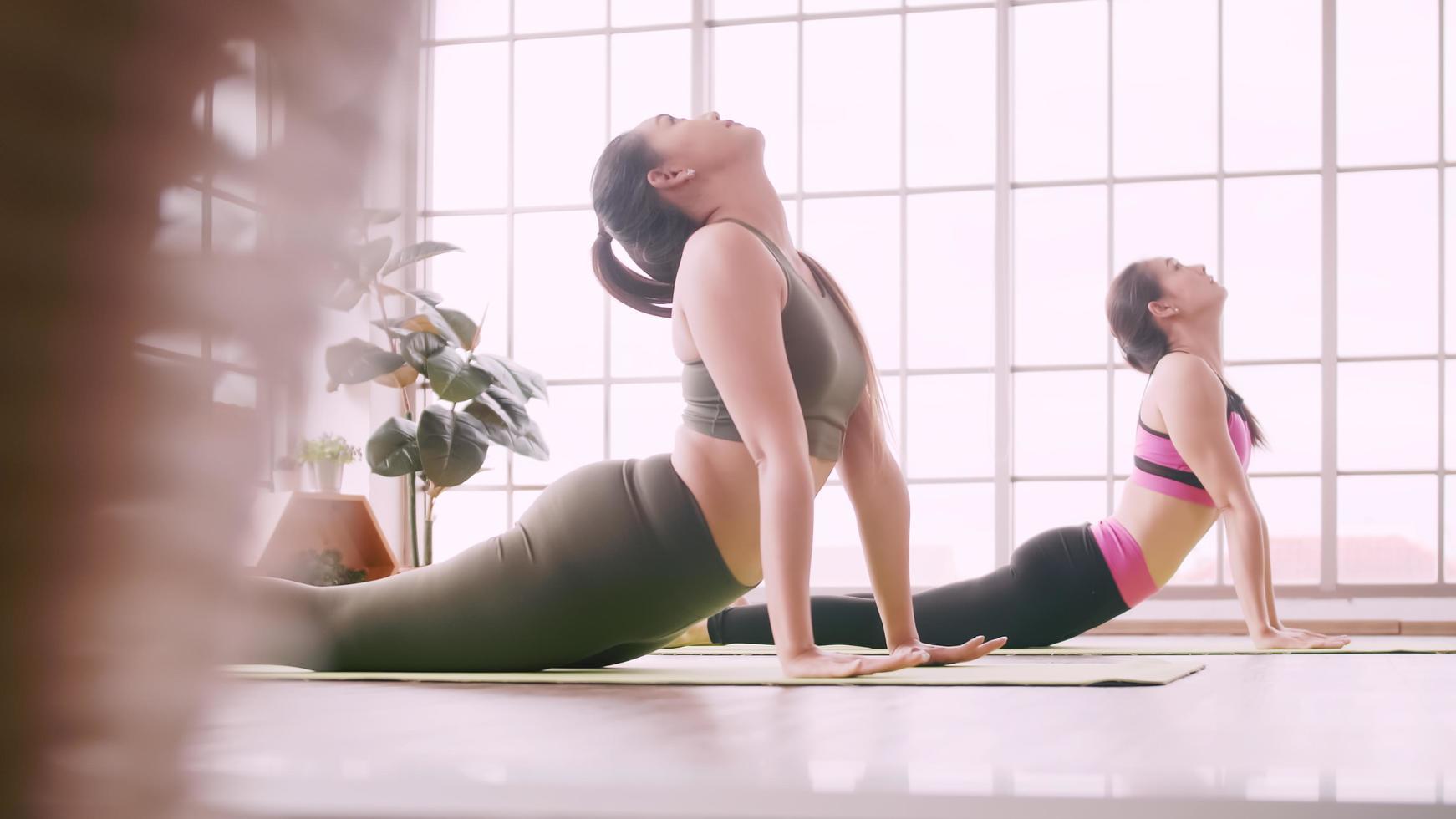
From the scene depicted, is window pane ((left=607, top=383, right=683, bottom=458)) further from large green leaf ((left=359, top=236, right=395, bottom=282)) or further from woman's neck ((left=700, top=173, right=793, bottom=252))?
large green leaf ((left=359, top=236, right=395, bottom=282))

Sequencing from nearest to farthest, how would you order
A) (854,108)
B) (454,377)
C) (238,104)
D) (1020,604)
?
(238,104)
(1020,604)
(454,377)
(854,108)

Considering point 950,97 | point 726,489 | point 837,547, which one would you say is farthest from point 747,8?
point 726,489

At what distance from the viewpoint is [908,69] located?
19.4ft

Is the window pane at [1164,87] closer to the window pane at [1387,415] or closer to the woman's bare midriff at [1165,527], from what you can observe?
the window pane at [1387,415]

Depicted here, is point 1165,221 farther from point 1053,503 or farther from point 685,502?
point 685,502

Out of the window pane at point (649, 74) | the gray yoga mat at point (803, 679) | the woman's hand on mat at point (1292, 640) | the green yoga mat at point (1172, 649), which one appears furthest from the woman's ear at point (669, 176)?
the window pane at point (649, 74)

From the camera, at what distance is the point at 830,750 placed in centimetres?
75

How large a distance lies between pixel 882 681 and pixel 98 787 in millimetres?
1299

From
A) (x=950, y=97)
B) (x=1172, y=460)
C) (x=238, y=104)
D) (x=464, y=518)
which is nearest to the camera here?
(x=238, y=104)

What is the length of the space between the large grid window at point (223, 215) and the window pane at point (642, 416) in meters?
5.87

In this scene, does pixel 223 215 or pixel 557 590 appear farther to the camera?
pixel 557 590

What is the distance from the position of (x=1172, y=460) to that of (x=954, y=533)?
2.71m

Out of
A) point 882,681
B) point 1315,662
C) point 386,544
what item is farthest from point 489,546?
point 386,544

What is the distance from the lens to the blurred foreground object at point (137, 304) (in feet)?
0.41
